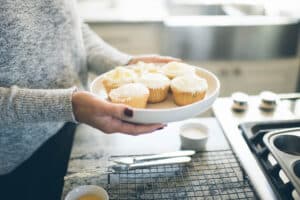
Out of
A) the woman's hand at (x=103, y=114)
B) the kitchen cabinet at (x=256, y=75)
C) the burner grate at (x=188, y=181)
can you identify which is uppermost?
the woman's hand at (x=103, y=114)

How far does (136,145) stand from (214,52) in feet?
3.71

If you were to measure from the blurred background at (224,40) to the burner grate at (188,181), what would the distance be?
1117mm

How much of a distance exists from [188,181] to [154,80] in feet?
0.89

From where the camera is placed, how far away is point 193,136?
986 millimetres

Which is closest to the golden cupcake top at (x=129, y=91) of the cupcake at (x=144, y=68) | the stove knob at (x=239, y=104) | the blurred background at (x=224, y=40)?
the cupcake at (x=144, y=68)

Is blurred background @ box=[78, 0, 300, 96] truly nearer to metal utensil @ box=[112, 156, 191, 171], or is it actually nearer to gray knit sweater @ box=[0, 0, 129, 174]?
gray knit sweater @ box=[0, 0, 129, 174]

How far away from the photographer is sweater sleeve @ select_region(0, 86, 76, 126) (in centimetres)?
78

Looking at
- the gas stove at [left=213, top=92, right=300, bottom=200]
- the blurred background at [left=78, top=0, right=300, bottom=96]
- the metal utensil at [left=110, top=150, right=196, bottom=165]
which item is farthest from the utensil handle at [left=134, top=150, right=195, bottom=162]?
the blurred background at [left=78, top=0, right=300, bottom=96]

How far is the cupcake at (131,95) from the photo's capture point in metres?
0.83

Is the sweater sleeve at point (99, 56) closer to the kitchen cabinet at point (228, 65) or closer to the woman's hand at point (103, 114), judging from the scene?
the woman's hand at point (103, 114)

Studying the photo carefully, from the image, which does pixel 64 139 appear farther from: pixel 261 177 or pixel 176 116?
pixel 261 177

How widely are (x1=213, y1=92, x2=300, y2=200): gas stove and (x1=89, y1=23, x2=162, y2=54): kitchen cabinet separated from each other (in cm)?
92

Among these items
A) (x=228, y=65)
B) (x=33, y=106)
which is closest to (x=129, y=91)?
(x=33, y=106)

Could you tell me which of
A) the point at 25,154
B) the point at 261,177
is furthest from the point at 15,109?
the point at 261,177
